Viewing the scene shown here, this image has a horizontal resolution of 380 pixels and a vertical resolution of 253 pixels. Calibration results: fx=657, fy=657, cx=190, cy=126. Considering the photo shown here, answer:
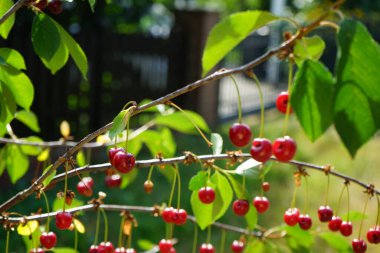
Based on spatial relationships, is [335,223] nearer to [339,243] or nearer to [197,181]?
[339,243]

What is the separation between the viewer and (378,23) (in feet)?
37.2

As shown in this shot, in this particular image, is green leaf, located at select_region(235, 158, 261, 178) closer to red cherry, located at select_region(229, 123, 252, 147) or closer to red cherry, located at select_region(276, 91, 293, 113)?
red cherry, located at select_region(276, 91, 293, 113)

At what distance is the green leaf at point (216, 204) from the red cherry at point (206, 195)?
6 cm

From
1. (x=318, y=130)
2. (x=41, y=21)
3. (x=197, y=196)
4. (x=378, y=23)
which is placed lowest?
(x=197, y=196)

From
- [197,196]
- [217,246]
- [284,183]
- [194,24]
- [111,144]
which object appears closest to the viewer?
[197,196]

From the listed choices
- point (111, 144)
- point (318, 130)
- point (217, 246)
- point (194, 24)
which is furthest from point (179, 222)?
point (194, 24)

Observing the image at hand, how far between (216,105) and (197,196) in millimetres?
7111

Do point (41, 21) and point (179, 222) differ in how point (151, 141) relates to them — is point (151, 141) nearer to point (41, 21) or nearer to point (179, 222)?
point (179, 222)

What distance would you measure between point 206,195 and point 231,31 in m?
0.43

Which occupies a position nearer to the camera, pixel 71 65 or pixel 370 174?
pixel 370 174

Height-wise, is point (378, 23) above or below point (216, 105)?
above

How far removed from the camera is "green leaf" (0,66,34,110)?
133 centimetres

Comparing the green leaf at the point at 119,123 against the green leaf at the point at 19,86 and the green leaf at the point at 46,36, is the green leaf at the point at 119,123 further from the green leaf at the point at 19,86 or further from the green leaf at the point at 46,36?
the green leaf at the point at 19,86

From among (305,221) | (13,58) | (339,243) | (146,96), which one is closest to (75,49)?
(13,58)
